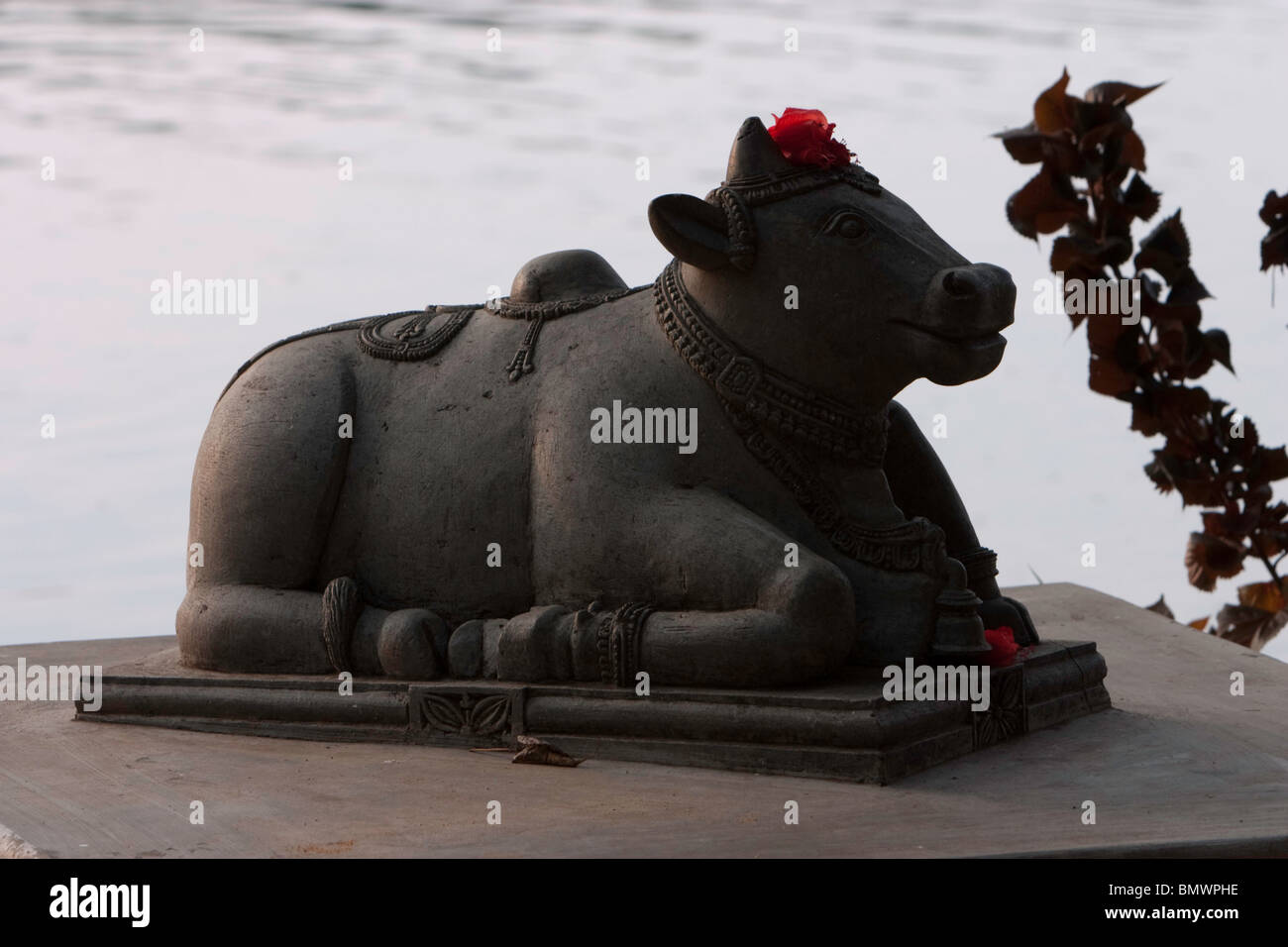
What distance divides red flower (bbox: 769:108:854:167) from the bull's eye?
18 centimetres

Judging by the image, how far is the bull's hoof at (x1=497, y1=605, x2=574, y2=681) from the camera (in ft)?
13.2

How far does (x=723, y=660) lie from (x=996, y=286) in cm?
117

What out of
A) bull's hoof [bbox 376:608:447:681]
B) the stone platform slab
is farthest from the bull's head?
bull's hoof [bbox 376:608:447:681]

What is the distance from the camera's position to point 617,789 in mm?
3641

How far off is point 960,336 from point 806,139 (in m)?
0.68

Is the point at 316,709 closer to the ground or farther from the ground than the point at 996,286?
closer to the ground

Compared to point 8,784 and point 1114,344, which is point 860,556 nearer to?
point 1114,344

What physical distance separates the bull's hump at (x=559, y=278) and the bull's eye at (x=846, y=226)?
781 mm

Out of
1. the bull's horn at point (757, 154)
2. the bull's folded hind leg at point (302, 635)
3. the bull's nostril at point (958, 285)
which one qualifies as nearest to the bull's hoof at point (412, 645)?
the bull's folded hind leg at point (302, 635)

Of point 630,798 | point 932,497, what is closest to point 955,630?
point 932,497

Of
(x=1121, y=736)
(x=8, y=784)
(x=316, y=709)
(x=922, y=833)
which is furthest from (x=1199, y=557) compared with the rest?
(x=8, y=784)

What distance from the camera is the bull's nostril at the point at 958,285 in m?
3.95

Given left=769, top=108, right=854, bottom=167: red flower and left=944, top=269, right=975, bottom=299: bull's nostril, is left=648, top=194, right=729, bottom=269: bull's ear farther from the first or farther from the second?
left=944, top=269, right=975, bottom=299: bull's nostril

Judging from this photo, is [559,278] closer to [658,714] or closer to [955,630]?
[658,714]
